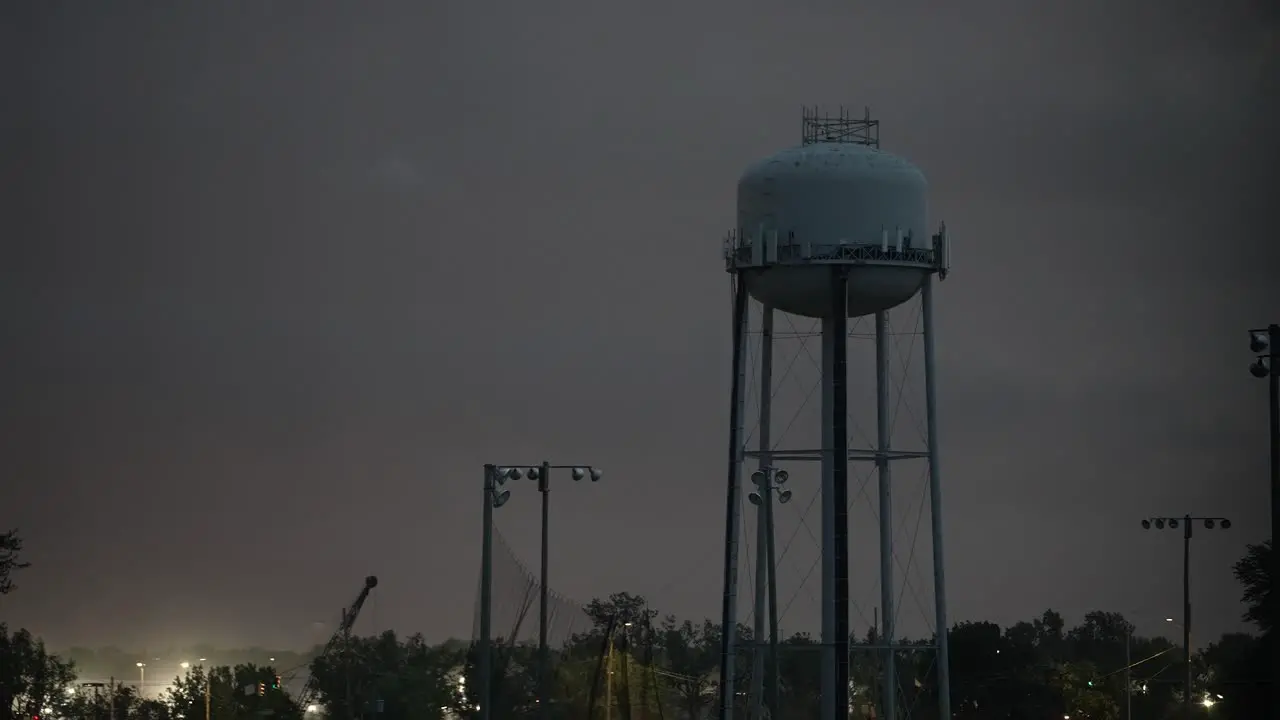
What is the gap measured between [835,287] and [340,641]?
262 ft

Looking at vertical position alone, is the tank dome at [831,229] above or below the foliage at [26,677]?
above

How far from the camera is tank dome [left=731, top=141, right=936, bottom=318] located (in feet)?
264

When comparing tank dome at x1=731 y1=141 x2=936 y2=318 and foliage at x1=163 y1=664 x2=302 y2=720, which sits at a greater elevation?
tank dome at x1=731 y1=141 x2=936 y2=318

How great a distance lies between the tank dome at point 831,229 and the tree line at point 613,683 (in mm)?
25103

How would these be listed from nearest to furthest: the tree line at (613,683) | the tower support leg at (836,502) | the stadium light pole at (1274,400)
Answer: the stadium light pole at (1274,400) → the tower support leg at (836,502) → the tree line at (613,683)

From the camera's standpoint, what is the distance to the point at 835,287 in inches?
3164

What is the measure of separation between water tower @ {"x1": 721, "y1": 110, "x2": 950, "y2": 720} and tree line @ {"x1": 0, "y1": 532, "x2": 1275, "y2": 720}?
19.9 metres

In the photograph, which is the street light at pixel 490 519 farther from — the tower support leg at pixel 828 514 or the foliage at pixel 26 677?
the foliage at pixel 26 677

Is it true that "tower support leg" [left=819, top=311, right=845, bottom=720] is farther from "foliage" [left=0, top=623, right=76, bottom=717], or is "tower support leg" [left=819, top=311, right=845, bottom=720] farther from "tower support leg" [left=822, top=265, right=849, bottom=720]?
"foliage" [left=0, top=623, right=76, bottom=717]

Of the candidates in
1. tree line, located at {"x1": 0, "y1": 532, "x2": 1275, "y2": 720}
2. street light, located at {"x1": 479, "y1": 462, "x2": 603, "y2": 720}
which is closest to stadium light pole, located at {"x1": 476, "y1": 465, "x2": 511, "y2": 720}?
street light, located at {"x1": 479, "y1": 462, "x2": 603, "y2": 720}

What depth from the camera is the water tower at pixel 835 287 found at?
80.3 m

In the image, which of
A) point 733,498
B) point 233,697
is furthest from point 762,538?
point 233,697

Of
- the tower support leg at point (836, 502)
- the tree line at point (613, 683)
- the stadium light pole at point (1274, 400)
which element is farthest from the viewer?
the tree line at point (613, 683)

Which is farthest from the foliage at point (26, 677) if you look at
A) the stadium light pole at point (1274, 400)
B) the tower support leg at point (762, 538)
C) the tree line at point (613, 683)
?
the stadium light pole at point (1274, 400)
